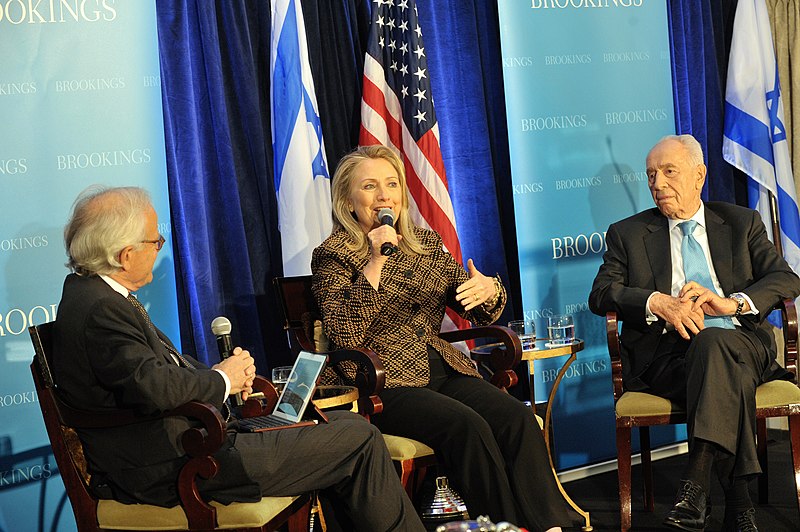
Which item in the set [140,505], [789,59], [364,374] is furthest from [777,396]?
[789,59]

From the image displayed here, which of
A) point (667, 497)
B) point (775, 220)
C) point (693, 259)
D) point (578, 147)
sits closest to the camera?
point (693, 259)

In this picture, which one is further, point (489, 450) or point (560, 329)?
point (560, 329)

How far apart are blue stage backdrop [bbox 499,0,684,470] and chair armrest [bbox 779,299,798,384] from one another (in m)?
1.24

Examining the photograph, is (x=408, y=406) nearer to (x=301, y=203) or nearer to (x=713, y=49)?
(x=301, y=203)

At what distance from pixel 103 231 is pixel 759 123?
3937 millimetres

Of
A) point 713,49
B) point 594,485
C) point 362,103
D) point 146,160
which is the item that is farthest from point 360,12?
point 594,485

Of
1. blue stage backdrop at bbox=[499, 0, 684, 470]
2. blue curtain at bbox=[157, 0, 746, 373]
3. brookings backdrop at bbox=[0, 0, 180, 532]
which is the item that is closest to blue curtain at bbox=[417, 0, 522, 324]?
blue curtain at bbox=[157, 0, 746, 373]

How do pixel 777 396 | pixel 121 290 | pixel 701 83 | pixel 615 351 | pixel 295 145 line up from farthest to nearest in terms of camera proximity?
pixel 701 83 → pixel 295 145 → pixel 615 351 → pixel 777 396 → pixel 121 290

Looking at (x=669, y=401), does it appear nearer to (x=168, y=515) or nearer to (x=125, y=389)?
(x=168, y=515)

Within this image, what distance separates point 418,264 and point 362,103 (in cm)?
117

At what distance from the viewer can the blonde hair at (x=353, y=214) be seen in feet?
12.1

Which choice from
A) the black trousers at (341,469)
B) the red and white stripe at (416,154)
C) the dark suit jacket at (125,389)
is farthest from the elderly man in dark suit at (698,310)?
the dark suit jacket at (125,389)

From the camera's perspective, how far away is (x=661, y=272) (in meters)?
4.02

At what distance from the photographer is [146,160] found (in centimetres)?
386
